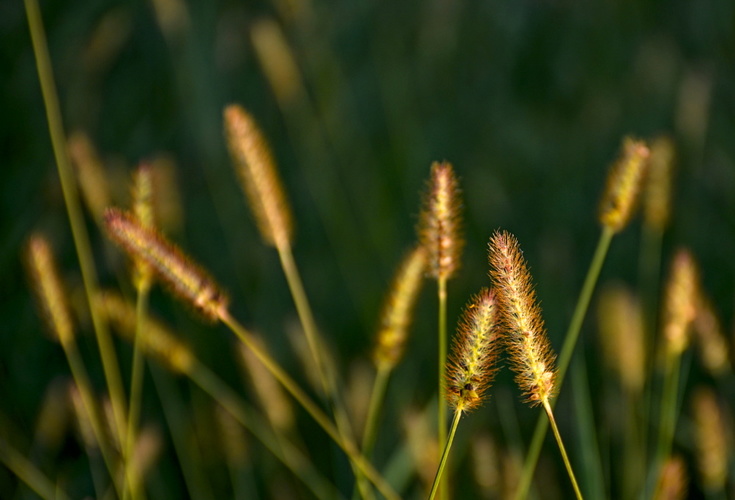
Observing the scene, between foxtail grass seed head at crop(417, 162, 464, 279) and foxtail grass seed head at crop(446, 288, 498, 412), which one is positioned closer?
foxtail grass seed head at crop(446, 288, 498, 412)

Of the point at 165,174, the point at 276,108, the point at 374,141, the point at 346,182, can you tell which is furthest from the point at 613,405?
→ the point at 276,108

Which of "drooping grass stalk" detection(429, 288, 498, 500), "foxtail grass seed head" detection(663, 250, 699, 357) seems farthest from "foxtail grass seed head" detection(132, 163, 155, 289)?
"foxtail grass seed head" detection(663, 250, 699, 357)

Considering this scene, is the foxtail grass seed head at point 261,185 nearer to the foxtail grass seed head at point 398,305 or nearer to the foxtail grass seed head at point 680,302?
the foxtail grass seed head at point 398,305

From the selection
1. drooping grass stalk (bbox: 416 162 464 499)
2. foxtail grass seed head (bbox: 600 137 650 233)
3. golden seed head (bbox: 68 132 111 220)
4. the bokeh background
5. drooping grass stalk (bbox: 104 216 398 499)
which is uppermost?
the bokeh background

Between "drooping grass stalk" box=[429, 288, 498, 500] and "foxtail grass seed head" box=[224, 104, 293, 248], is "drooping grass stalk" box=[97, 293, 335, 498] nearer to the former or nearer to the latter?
"foxtail grass seed head" box=[224, 104, 293, 248]

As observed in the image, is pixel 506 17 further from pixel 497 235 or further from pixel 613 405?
pixel 497 235
